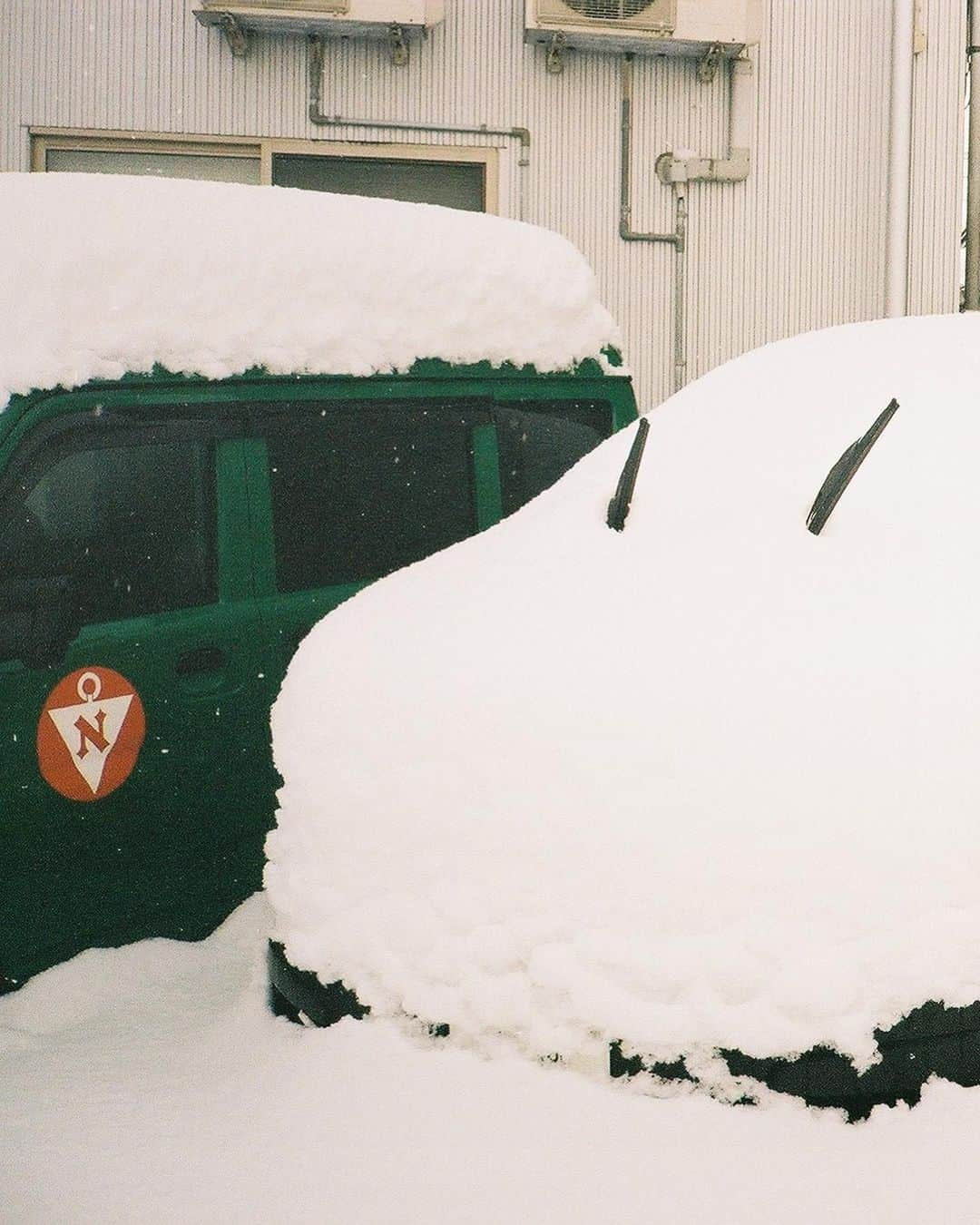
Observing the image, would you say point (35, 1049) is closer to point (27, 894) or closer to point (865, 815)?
point (27, 894)

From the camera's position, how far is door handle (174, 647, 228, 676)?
11.3 feet

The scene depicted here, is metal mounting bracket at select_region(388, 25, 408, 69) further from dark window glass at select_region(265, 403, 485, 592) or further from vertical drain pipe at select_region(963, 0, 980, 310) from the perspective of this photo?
dark window glass at select_region(265, 403, 485, 592)

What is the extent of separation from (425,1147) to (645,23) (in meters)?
7.11

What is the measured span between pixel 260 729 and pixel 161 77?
5552 millimetres

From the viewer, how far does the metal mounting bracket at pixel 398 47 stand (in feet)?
25.7

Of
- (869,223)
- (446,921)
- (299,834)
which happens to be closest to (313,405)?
(299,834)

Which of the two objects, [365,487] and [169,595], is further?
[365,487]

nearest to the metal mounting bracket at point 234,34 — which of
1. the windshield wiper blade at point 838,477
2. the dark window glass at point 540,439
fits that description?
the dark window glass at point 540,439

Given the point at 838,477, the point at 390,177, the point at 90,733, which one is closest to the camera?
the point at 838,477

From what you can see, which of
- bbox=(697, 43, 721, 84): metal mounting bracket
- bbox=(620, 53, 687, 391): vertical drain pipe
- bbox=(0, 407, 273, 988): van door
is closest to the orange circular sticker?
bbox=(0, 407, 273, 988): van door

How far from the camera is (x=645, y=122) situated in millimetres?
8312

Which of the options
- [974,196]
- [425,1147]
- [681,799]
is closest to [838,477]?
[681,799]

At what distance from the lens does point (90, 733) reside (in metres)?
3.30

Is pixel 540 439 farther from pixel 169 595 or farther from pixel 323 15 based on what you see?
pixel 323 15
